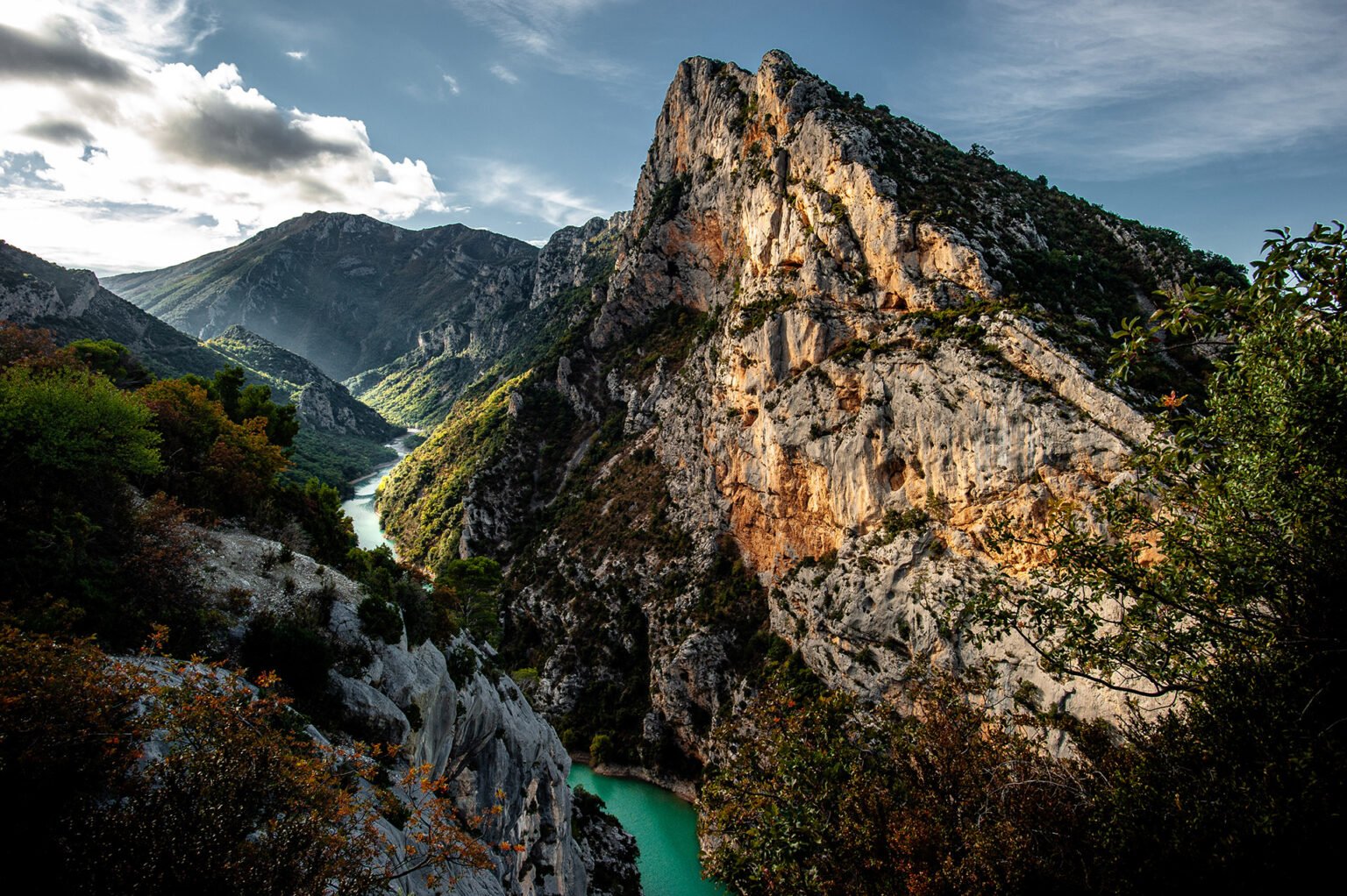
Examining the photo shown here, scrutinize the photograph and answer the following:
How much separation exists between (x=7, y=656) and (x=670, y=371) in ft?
209

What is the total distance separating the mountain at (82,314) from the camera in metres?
81.0

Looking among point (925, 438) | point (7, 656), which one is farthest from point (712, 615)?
point (7, 656)

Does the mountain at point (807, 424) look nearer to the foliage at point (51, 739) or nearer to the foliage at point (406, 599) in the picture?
the foliage at point (406, 599)

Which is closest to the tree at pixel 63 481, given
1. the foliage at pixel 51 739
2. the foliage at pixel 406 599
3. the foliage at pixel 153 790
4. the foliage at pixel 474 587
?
the foliage at pixel 51 739

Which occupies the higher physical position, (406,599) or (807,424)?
(807,424)

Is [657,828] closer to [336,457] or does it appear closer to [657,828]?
[657,828]

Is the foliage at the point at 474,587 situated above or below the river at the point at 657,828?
above

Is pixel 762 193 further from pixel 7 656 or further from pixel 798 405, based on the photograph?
pixel 7 656

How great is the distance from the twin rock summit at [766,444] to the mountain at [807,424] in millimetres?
213

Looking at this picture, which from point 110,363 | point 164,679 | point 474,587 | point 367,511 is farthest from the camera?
point 367,511

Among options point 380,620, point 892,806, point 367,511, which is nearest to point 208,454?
point 380,620

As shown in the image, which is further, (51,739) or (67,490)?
(67,490)

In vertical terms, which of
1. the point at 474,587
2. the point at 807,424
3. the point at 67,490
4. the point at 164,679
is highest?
the point at 807,424

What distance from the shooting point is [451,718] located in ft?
62.5
